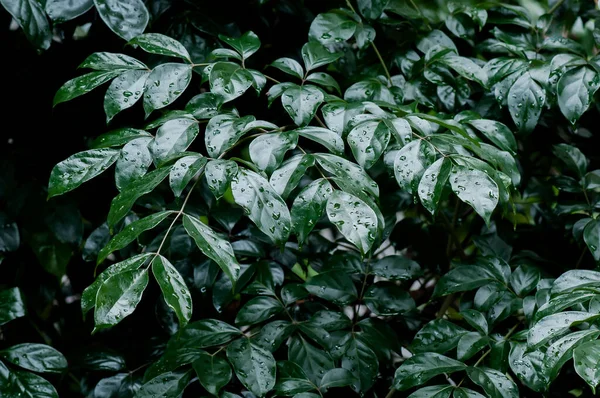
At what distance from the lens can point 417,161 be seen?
0.91 m

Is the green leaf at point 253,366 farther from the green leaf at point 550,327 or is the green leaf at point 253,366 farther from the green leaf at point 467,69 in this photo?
the green leaf at point 467,69

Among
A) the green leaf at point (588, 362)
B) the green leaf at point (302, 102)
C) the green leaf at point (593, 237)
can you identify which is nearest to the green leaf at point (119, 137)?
the green leaf at point (302, 102)

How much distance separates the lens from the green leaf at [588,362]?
72 centimetres

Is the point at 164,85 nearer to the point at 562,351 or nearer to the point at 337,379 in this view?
the point at 337,379

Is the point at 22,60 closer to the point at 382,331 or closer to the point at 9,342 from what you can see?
the point at 9,342

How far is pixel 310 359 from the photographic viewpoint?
1.09 m

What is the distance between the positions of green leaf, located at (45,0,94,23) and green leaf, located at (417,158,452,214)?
657mm

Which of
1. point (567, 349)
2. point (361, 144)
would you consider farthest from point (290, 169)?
point (567, 349)

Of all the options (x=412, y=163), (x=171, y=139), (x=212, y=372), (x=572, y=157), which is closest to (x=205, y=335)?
(x=212, y=372)

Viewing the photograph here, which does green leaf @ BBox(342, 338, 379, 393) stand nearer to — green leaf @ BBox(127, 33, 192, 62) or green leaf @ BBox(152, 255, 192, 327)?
green leaf @ BBox(152, 255, 192, 327)

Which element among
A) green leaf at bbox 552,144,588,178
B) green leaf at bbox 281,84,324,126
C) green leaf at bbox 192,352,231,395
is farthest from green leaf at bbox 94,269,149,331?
green leaf at bbox 552,144,588,178

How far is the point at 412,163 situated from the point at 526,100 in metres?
0.39

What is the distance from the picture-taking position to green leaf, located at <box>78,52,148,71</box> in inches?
40.1

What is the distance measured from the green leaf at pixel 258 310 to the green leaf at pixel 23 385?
0.32 m
